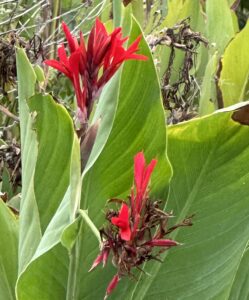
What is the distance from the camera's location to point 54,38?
2.17 meters

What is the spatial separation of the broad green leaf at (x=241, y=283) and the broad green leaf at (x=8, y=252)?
431 millimetres

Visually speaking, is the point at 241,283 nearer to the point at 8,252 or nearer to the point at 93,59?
the point at 8,252

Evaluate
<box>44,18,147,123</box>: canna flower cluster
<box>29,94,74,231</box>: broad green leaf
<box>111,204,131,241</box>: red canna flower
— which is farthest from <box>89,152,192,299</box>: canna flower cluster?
<box>29,94,74,231</box>: broad green leaf

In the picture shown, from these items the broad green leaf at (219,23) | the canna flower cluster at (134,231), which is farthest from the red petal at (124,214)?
the broad green leaf at (219,23)

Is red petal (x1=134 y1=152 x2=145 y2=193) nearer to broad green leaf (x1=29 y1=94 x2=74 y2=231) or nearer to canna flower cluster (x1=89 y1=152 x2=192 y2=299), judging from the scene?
canna flower cluster (x1=89 y1=152 x2=192 y2=299)

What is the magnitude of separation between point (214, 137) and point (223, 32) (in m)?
0.83

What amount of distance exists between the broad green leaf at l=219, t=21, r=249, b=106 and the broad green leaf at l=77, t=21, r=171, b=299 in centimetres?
59

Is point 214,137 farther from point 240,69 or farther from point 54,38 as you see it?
point 54,38

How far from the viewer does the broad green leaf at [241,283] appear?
1354mm

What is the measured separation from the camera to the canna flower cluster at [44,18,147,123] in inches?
34.5

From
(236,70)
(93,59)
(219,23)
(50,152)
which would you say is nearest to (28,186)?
(50,152)

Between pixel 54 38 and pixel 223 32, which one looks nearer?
pixel 223 32

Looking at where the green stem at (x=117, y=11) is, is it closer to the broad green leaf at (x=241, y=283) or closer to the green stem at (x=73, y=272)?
the green stem at (x=73, y=272)

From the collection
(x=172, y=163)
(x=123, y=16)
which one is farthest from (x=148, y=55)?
(x=172, y=163)
